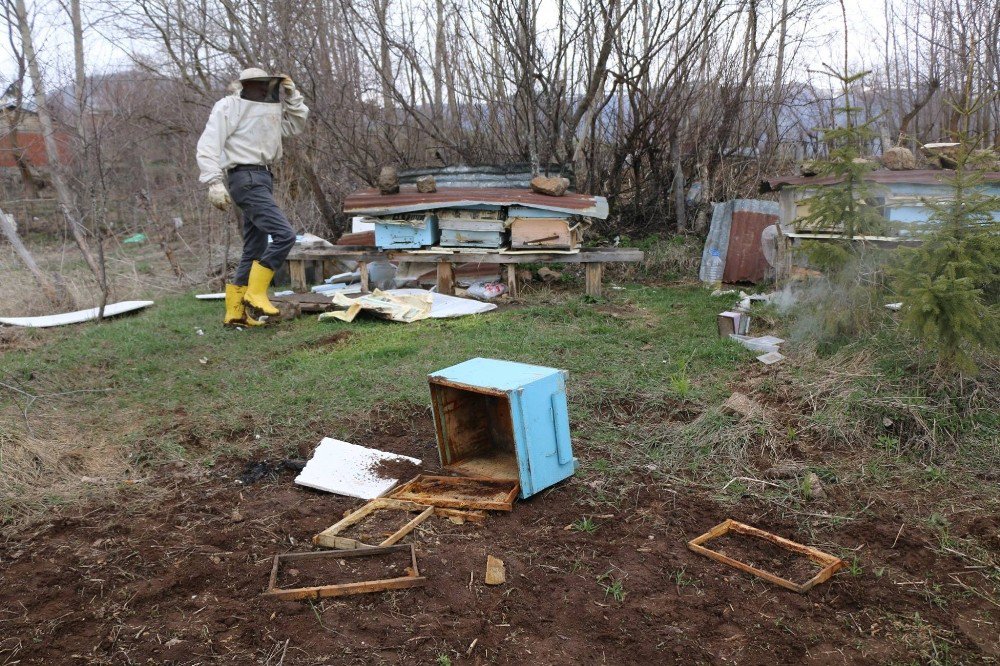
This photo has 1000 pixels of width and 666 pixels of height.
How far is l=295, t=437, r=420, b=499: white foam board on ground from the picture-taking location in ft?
13.0

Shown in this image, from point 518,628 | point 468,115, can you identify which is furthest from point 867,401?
point 468,115

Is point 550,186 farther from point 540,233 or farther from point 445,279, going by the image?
point 445,279

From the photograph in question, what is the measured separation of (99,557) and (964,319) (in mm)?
4398

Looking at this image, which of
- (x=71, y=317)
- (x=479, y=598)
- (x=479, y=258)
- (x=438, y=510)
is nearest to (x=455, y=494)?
(x=438, y=510)

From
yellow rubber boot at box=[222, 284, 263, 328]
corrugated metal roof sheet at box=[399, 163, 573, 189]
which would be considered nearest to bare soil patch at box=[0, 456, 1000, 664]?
yellow rubber boot at box=[222, 284, 263, 328]

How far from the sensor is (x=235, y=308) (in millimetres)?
7758

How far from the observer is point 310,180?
11.3m

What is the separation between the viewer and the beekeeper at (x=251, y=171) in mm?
7445

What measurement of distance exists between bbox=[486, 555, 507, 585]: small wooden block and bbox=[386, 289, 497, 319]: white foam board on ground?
4911 mm

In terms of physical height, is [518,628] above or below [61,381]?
below

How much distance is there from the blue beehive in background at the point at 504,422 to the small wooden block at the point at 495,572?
609mm

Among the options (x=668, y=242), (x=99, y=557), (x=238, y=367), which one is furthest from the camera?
(x=668, y=242)

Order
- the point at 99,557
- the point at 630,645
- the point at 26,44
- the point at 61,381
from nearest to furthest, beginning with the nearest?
the point at 630,645 < the point at 99,557 < the point at 61,381 < the point at 26,44

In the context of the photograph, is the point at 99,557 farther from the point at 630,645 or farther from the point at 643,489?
the point at 643,489
